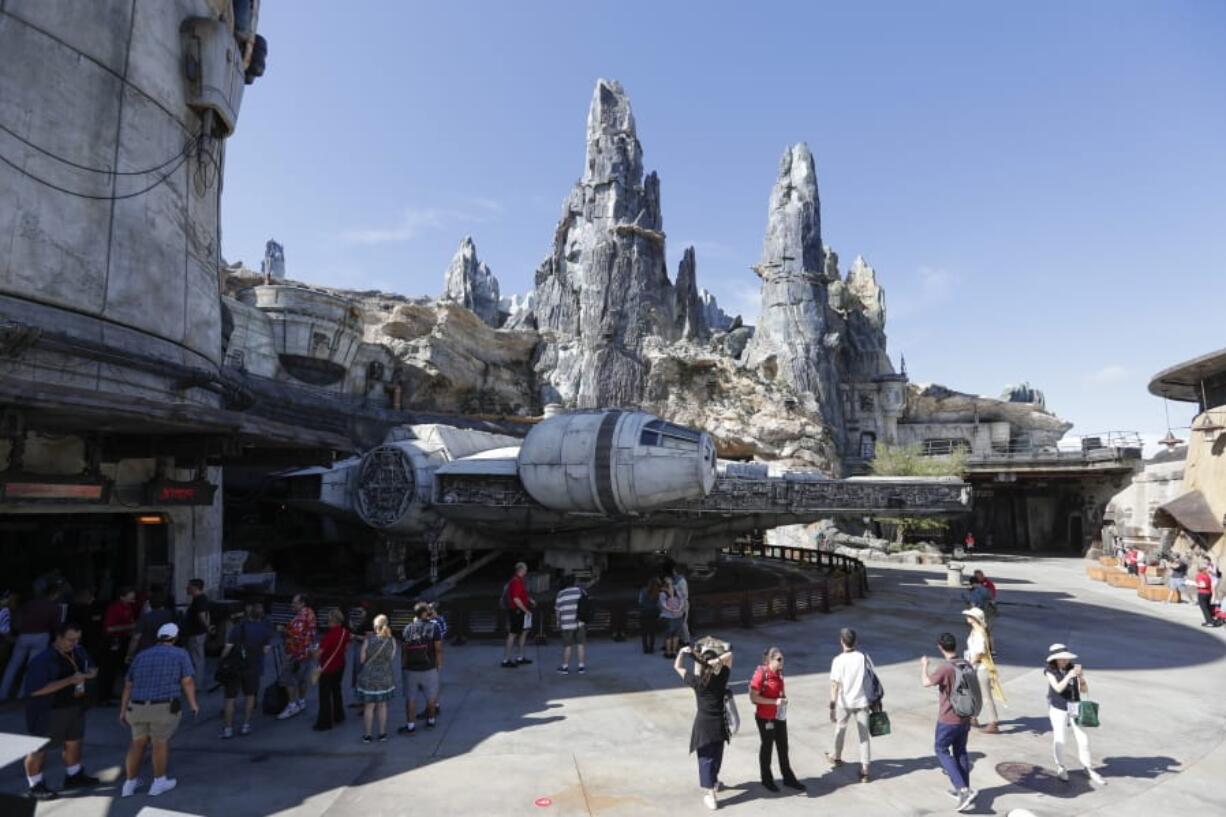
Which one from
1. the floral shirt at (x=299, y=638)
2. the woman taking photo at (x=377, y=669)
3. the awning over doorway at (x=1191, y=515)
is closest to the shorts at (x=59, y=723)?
the floral shirt at (x=299, y=638)

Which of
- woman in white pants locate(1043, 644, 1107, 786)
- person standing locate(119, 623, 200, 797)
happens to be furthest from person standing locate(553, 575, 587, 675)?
woman in white pants locate(1043, 644, 1107, 786)

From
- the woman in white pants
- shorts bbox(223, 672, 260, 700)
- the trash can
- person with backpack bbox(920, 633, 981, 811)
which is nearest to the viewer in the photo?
person with backpack bbox(920, 633, 981, 811)

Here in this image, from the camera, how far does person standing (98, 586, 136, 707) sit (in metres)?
10.2

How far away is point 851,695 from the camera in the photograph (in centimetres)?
754

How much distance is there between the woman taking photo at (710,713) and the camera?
22.2ft

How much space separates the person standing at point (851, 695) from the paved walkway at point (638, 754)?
0.38 metres

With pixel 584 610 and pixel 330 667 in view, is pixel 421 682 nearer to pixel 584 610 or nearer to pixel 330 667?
pixel 330 667

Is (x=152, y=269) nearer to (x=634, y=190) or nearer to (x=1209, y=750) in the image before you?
(x=1209, y=750)

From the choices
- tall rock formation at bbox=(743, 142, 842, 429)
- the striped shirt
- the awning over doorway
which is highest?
tall rock formation at bbox=(743, 142, 842, 429)

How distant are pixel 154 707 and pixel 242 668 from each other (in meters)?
1.93

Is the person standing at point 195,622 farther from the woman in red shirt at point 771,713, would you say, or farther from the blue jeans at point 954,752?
the blue jeans at point 954,752

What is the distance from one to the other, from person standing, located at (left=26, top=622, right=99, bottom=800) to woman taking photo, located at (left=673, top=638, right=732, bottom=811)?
7220 mm

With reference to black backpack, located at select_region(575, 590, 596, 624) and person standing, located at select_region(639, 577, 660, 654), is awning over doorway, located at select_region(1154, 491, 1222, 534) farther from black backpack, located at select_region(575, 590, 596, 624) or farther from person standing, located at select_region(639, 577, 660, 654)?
black backpack, located at select_region(575, 590, 596, 624)

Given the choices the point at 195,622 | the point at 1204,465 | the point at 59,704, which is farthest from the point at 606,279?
the point at 59,704
